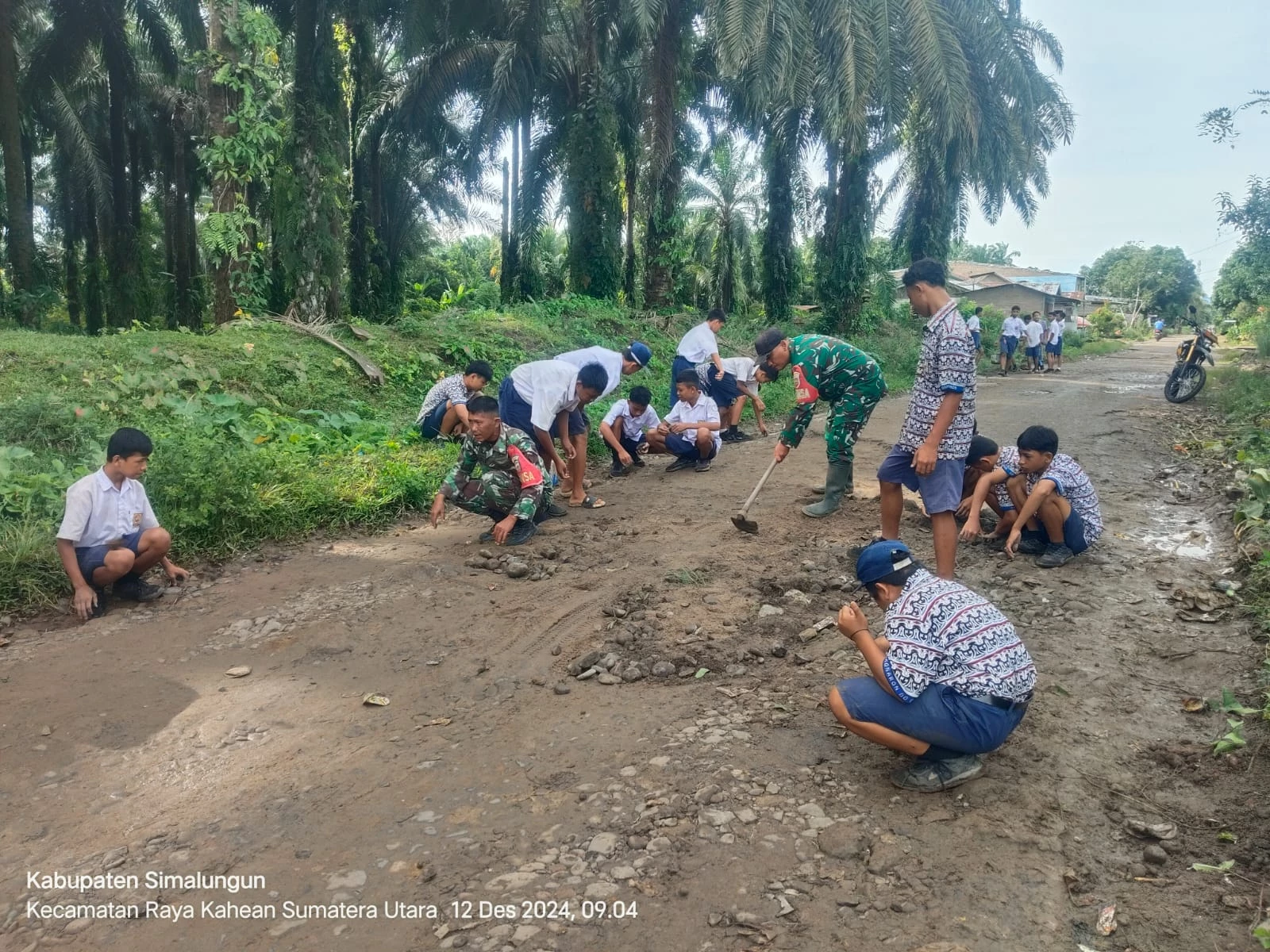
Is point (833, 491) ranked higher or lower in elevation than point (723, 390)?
lower

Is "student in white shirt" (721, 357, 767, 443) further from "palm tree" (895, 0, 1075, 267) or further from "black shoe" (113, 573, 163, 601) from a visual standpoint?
"palm tree" (895, 0, 1075, 267)

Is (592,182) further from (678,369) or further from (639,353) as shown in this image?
(639,353)

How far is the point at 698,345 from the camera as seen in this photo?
348 inches

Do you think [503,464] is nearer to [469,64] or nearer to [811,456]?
[811,456]

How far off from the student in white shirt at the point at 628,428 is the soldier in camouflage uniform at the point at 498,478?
219cm

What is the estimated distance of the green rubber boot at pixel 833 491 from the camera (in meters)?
6.16

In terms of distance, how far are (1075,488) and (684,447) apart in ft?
11.9

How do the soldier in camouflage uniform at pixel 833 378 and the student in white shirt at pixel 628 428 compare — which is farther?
the student in white shirt at pixel 628 428

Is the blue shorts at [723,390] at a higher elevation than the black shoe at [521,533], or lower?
higher

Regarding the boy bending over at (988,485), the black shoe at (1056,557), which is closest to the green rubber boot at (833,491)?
the boy bending over at (988,485)

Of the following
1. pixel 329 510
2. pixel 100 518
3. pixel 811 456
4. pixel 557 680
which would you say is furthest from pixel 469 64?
pixel 557 680

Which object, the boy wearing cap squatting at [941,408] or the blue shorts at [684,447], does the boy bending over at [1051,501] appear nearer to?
the boy wearing cap squatting at [941,408]

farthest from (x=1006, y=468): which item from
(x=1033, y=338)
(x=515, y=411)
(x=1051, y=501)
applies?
(x=1033, y=338)

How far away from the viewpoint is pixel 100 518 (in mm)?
4504
